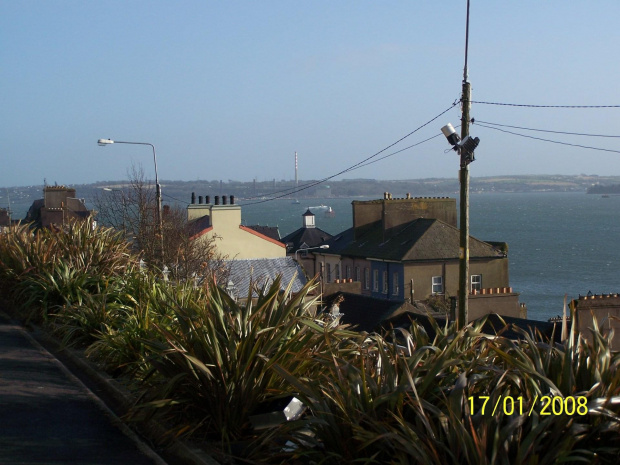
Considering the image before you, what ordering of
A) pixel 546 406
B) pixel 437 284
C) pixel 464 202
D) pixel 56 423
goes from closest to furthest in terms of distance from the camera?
pixel 546 406
pixel 56 423
pixel 464 202
pixel 437 284

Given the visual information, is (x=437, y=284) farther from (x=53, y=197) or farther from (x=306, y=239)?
(x=53, y=197)

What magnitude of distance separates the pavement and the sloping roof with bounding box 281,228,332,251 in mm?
46859

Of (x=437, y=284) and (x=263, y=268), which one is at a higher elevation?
(x=263, y=268)

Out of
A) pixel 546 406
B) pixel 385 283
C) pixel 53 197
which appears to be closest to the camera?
pixel 546 406

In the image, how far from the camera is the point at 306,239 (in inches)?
2311

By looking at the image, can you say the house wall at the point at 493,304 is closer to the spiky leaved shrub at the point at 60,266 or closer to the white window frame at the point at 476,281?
the white window frame at the point at 476,281

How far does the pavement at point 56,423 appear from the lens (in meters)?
6.43

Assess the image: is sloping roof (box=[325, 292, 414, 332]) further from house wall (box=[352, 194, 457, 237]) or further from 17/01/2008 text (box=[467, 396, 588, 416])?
17/01/2008 text (box=[467, 396, 588, 416])

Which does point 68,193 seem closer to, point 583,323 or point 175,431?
point 583,323

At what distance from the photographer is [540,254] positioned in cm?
11544

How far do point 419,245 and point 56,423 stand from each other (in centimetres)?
3948

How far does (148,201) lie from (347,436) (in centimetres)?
2669

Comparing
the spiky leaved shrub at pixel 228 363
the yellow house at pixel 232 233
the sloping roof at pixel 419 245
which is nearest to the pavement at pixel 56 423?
the spiky leaved shrub at pixel 228 363

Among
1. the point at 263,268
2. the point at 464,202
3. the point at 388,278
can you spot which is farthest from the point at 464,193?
the point at 388,278
